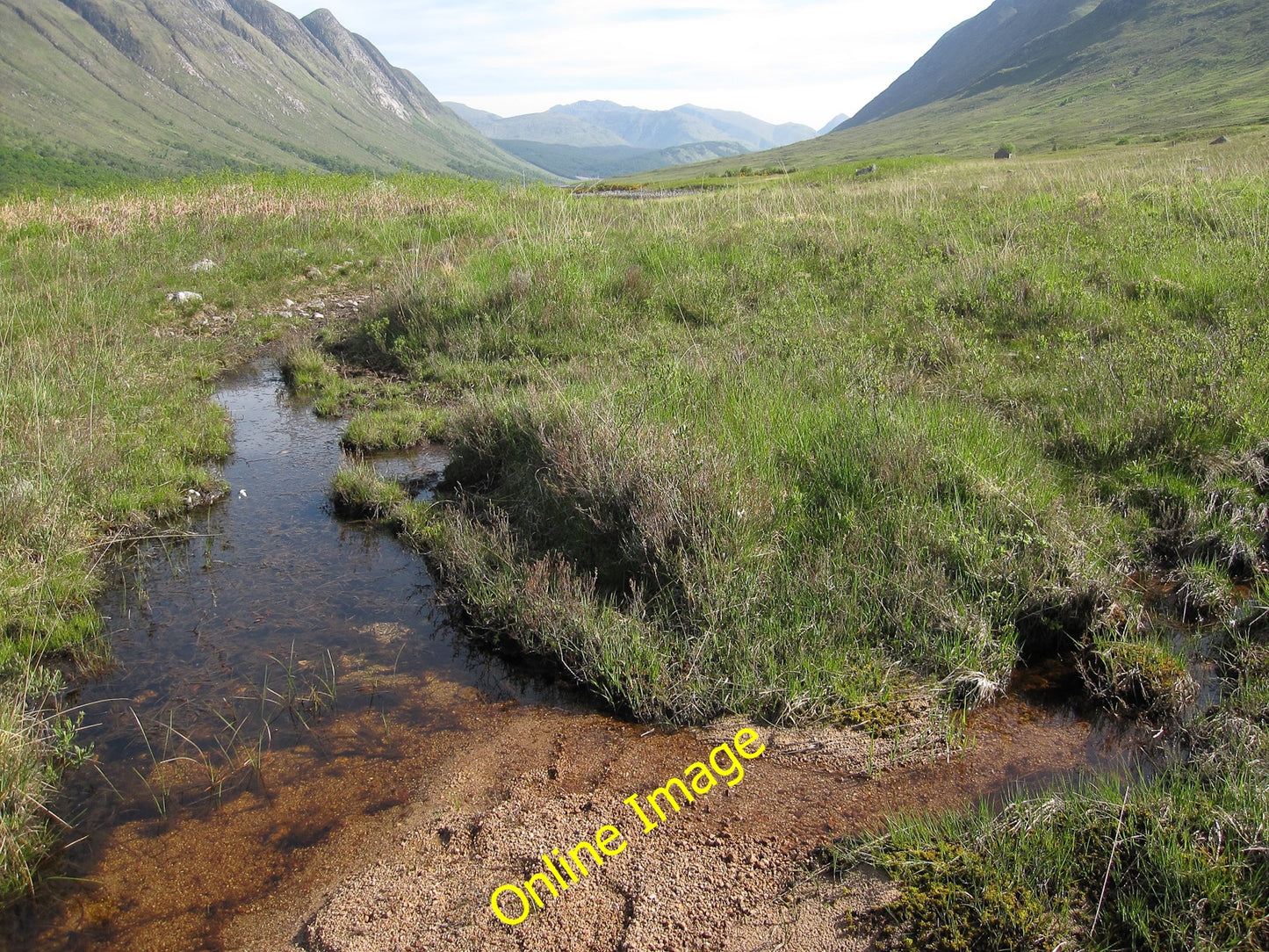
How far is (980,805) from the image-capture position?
Result: 294 centimetres

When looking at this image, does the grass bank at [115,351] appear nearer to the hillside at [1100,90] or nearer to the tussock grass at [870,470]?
the tussock grass at [870,470]

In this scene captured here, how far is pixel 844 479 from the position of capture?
4.89 metres

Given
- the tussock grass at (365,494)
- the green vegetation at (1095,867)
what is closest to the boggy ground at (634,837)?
the green vegetation at (1095,867)

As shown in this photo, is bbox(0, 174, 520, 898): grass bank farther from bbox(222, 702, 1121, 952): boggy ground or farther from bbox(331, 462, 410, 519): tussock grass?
bbox(222, 702, 1121, 952): boggy ground

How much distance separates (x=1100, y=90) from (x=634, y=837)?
138 metres

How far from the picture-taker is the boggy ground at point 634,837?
2.61 m

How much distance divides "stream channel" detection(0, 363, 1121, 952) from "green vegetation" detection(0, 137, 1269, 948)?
282 millimetres

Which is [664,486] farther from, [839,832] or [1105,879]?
[1105,879]

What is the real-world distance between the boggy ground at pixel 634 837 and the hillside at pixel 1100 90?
54139 mm

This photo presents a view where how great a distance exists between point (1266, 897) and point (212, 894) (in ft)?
11.9

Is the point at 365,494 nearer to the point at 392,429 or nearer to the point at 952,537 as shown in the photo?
the point at 392,429

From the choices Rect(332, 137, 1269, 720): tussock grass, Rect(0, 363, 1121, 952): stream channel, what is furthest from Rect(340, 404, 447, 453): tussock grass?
Rect(0, 363, 1121, 952): stream channel

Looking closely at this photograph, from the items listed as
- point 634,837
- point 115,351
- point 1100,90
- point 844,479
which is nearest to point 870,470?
point 844,479

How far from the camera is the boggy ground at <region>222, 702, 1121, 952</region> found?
2.61 metres
